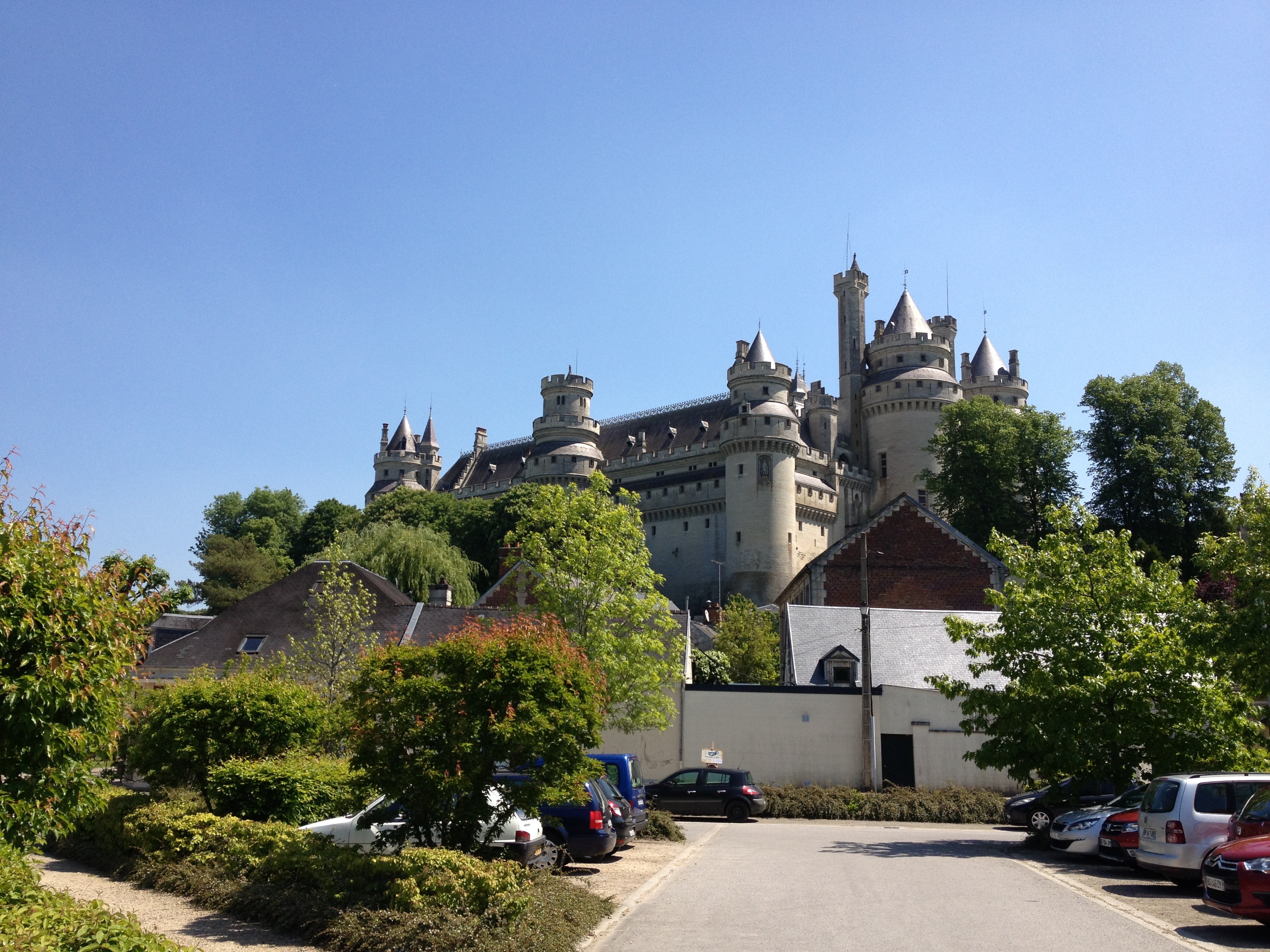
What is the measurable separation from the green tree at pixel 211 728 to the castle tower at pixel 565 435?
75691 mm

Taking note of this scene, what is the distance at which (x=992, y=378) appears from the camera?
9469cm

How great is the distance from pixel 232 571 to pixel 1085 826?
72.8m

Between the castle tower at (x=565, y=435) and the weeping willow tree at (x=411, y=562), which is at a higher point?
the castle tower at (x=565, y=435)

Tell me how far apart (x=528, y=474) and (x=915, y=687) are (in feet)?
221

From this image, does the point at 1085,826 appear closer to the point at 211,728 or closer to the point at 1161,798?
the point at 1161,798

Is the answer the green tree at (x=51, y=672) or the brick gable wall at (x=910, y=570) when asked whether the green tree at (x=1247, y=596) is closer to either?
the green tree at (x=51, y=672)

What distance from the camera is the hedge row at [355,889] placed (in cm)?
971

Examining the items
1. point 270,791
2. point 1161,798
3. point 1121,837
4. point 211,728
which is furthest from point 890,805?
point 211,728

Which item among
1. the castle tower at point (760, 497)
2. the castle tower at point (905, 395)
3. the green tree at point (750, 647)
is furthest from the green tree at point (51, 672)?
the castle tower at point (905, 395)

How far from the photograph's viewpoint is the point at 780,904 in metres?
12.4

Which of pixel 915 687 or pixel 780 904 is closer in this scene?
pixel 780 904

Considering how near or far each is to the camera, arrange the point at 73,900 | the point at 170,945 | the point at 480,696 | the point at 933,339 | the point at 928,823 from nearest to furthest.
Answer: the point at 170,945 → the point at 73,900 → the point at 480,696 → the point at 928,823 → the point at 933,339

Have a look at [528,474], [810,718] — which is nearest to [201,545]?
[528,474]

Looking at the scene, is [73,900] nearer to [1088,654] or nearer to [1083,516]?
[1088,654]
